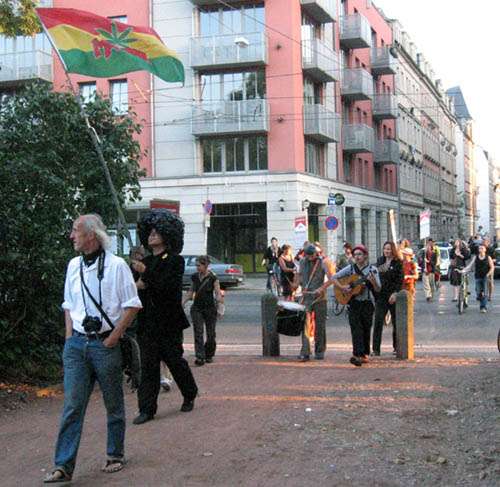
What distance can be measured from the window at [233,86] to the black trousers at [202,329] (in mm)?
24408

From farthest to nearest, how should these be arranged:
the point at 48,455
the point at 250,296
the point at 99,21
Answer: the point at 250,296 → the point at 99,21 → the point at 48,455

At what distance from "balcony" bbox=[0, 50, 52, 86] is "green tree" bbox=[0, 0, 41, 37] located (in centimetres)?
2346

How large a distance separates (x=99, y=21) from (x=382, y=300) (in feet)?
17.7

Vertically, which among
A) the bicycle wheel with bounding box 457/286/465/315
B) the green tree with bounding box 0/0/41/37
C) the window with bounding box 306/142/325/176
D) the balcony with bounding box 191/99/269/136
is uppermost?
the balcony with bounding box 191/99/269/136

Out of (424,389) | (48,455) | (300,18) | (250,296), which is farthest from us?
(300,18)

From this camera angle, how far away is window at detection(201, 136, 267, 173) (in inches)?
1300

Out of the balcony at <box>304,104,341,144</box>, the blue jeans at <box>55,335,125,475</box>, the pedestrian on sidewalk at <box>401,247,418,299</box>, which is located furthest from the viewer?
the balcony at <box>304,104,341,144</box>

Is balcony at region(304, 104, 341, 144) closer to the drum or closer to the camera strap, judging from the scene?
the drum

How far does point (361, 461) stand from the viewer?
A: 17.0ft

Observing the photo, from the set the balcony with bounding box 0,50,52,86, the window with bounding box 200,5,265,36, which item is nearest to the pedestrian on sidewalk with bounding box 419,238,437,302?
the window with bounding box 200,5,265,36

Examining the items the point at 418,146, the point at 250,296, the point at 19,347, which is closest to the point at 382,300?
the point at 19,347

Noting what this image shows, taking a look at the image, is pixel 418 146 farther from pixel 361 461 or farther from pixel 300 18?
pixel 361 461

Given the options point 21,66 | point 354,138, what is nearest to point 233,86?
point 354,138

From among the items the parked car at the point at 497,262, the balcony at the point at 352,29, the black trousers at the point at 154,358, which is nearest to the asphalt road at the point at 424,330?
the black trousers at the point at 154,358
